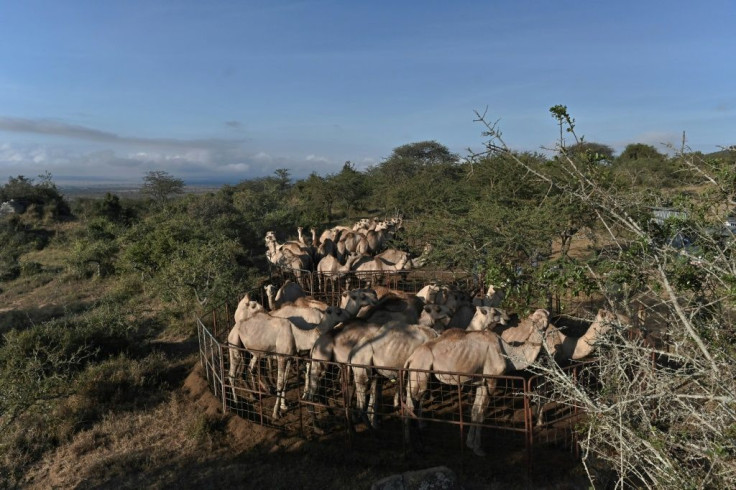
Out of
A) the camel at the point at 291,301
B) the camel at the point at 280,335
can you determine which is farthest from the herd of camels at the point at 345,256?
the camel at the point at 280,335

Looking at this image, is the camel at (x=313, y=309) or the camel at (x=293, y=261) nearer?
the camel at (x=313, y=309)

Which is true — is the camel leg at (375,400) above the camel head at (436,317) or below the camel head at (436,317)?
below

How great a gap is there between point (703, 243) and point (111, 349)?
438 inches

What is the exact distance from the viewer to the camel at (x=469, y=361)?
715 cm

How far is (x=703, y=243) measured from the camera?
4648 millimetres

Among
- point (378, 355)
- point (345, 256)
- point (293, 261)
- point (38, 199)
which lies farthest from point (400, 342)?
point (38, 199)

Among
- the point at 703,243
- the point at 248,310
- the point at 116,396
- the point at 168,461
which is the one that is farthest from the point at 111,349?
the point at 703,243

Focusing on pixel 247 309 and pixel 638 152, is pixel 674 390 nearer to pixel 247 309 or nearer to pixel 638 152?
pixel 247 309

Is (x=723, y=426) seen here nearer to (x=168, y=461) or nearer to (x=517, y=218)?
(x=168, y=461)

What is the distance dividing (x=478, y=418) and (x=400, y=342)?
151cm

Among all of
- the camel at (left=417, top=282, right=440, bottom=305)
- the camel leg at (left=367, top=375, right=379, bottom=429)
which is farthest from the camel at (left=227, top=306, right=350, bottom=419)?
the camel at (left=417, top=282, right=440, bottom=305)

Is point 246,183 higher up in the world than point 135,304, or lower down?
higher up

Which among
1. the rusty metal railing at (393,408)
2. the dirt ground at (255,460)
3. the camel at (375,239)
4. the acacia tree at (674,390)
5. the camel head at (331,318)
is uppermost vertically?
the acacia tree at (674,390)

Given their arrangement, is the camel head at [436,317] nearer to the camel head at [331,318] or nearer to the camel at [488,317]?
the camel at [488,317]
